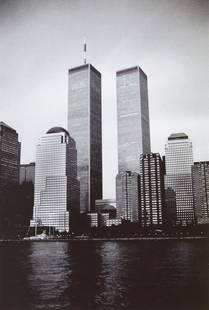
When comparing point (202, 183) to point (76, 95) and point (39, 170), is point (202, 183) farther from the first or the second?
point (76, 95)

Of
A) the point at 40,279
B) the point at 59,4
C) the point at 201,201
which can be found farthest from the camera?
the point at 201,201

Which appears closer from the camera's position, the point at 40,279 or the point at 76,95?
the point at 40,279

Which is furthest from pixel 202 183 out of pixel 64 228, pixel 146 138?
pixel 146 138

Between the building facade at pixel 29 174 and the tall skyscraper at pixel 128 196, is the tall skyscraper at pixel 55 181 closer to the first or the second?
the building facade at pixel 29 174

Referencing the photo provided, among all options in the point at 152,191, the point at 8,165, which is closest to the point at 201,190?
the point at 152,191

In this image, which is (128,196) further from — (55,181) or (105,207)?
(55,181)

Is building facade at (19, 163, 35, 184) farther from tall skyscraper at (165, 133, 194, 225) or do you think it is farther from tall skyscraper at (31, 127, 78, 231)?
tall skyscraper at (165, 133, 194, 225)


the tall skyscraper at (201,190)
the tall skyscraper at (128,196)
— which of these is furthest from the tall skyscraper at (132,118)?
the tall skyscraper at (201,190)
